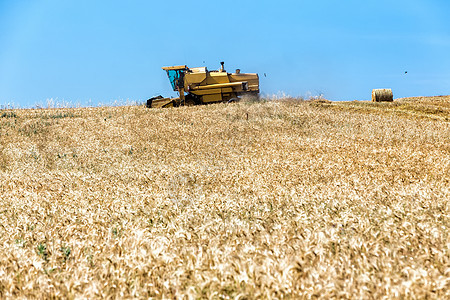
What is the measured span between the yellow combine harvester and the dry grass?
16676 millimetres

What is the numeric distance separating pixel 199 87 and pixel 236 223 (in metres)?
28.5

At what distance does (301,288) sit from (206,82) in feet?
100

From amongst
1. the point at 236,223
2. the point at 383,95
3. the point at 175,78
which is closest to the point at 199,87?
the point at 175,78

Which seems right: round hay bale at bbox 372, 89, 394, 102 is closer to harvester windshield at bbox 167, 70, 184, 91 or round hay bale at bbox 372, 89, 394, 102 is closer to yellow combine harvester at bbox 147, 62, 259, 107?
yellow combine harvester at bbox 147, 62, 259, 107

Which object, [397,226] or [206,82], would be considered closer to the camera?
[397,226]

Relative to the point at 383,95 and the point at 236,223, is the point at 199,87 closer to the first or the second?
the point at 383,95

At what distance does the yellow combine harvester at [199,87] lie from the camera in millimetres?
31844

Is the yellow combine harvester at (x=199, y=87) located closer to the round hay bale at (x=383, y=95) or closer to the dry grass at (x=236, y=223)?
the round hay bale at (x=383, y=95)

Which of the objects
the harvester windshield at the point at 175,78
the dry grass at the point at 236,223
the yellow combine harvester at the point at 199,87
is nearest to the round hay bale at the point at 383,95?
the yellow combine harvester at the point at 199,87

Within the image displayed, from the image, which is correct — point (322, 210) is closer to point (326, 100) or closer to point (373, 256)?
point (373, 256)

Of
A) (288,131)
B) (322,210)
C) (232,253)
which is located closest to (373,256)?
(232,253)

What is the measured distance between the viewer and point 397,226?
3.93 metres

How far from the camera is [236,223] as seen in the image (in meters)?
4.16

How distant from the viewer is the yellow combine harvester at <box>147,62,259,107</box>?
31.8 meters
